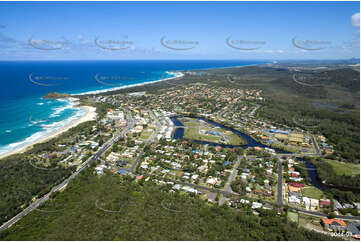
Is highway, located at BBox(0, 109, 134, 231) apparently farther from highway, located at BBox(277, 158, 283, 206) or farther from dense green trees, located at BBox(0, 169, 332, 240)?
highway, located at BBox(277, 158, 283, 206)

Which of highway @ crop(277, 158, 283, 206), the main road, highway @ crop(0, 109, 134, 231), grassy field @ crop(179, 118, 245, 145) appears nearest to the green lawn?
the main road

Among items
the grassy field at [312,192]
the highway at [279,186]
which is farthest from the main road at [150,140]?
the grassy field at [312,192]

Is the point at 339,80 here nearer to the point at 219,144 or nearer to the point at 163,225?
the point at 219,144

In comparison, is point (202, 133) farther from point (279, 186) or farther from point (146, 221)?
point (146, 221)

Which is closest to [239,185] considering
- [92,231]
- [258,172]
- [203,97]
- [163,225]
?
[258,172]

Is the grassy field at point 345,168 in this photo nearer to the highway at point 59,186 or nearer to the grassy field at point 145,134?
the grassy field at point 145,134

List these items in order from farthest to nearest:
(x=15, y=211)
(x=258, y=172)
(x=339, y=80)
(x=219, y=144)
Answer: (x=339, y=80) → (x=219, y=144) → (x=258, y=172) → (x=15, y=211)

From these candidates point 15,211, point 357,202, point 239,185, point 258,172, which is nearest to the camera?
point 15,211
